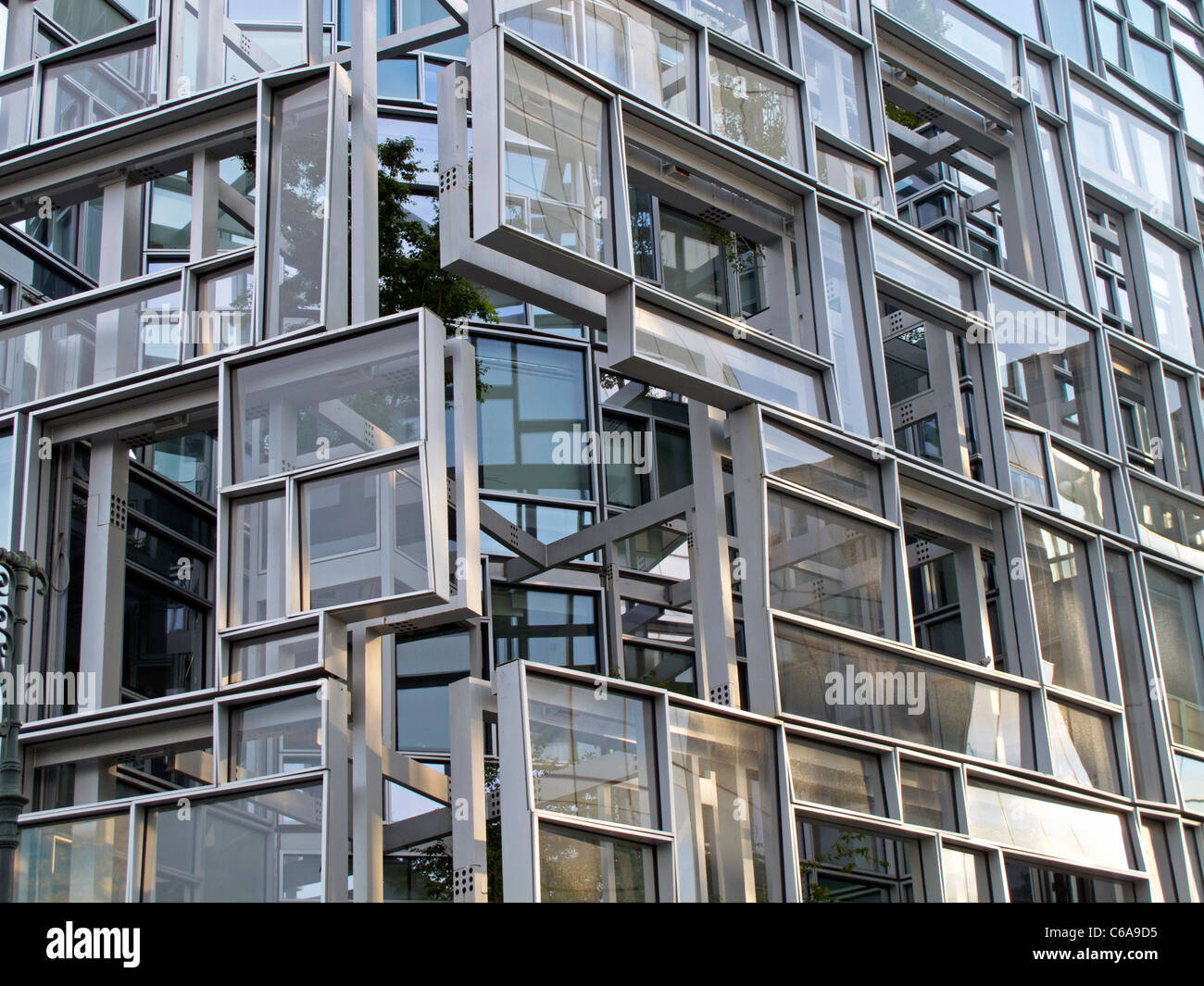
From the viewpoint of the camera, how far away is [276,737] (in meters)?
13.8

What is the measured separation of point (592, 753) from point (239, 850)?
2946mm

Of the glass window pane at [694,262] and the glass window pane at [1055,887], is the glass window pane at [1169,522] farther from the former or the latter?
the glass window pane at [694,262]

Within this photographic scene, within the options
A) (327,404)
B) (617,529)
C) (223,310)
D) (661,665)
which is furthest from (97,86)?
(661,665)

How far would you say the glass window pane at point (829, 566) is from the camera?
50.5ft

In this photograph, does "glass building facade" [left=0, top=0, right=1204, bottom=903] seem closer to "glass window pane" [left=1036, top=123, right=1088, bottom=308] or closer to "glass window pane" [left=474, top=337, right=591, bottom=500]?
"glass window pane" [left=1036, top=123, right=1088, bottom=308]

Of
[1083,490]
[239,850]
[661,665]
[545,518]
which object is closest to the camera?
[239,850]

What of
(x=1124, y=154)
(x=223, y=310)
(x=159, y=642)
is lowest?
(x=159, y=642)

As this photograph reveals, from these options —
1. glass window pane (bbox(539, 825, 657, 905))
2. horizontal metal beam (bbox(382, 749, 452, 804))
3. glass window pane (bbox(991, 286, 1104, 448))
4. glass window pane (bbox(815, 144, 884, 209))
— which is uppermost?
glass window pane (bbox(815, 144, 884, 209))

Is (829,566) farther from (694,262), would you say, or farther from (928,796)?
(694,262)

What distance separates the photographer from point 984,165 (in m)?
28.4

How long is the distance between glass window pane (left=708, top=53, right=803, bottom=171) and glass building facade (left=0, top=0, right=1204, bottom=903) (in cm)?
6

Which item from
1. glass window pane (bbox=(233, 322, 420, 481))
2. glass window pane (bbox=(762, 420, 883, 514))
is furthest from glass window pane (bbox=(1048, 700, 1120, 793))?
glass window pane (bbox=(233, 322, 420, 481))

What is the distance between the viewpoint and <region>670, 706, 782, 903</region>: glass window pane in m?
13.7

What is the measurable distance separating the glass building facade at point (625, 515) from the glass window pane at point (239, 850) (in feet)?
0.11
